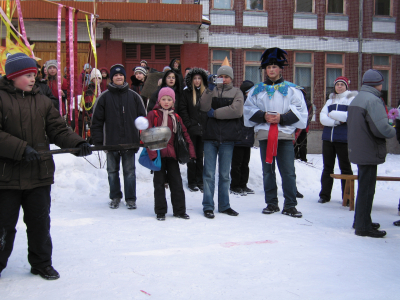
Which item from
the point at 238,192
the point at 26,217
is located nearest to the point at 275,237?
the point at 26,217

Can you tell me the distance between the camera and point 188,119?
7.58m

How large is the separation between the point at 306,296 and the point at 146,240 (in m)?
2.08

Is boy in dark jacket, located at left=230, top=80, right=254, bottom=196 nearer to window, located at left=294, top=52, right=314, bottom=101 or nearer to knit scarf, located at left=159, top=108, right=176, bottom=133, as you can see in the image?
knit scarf, located at left=159, top=108, right=176, bottom=133

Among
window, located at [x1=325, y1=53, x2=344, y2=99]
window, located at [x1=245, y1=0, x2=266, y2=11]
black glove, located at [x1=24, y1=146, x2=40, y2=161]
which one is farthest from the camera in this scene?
window, located at [x1=325, y1=53, x2=344, y2=99]

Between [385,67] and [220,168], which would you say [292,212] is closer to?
[220,168]

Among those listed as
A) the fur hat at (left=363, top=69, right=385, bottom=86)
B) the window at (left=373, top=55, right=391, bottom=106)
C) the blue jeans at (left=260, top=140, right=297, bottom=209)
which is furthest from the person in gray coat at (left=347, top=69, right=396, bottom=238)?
the window at (left=373, top=55, right=391, bottom=106)

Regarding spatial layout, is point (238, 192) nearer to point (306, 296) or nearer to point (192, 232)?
point (192, 232)

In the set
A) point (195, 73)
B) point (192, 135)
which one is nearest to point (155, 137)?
point (195, 73)

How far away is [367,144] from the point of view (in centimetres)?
525

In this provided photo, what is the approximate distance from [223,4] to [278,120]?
12198 mm

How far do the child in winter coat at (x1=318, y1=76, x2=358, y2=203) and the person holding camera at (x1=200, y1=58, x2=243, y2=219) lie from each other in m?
1.92

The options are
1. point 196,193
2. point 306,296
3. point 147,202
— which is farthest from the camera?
point 196,193

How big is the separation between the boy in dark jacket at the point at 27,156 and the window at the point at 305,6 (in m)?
15.9

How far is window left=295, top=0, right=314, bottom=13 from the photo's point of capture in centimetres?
1797
